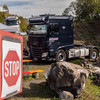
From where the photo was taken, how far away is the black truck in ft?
35.7

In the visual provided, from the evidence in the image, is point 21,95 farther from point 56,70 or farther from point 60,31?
point 60,31

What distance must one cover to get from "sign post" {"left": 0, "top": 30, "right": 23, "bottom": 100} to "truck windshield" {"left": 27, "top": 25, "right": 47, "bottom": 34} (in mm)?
8964

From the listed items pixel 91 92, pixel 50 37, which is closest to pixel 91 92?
pixel 91 92

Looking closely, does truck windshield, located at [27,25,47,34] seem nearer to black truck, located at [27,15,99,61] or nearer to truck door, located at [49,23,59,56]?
black truck, located at [27,15,99,61]

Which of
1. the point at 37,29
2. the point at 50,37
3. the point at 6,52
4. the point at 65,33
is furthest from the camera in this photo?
the point at 65,33

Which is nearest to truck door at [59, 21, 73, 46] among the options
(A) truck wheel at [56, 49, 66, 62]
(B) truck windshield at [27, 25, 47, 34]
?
(A) truck wheel at [56, 49, 66, 62]

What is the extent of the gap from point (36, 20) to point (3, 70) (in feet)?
32.4

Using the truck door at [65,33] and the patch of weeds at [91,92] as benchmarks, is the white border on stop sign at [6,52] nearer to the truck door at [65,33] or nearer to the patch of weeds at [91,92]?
the patch of weeds at [91,92]

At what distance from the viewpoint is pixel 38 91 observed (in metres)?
6.13

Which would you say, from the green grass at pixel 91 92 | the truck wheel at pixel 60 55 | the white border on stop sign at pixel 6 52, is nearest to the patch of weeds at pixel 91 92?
the green grass at pixel 91 92

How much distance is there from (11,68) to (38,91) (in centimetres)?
447

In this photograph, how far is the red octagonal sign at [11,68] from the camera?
1750mm

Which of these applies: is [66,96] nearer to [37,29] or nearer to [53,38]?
[53,38]

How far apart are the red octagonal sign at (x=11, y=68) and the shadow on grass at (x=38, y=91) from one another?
3.79m
